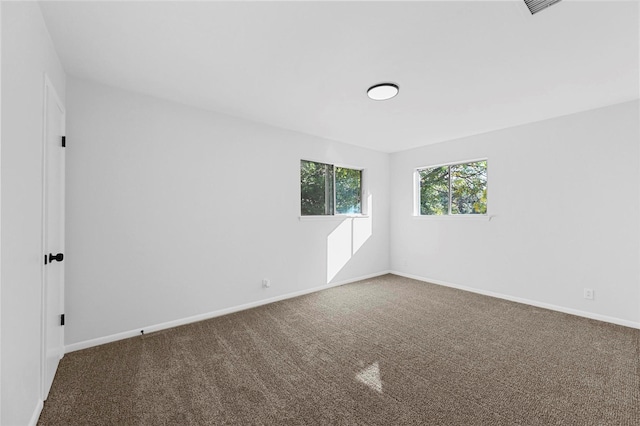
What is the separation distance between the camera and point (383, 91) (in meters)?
2.71

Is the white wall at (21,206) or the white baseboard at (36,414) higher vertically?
the white wall at (21,206)

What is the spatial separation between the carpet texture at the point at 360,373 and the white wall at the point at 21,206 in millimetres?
500

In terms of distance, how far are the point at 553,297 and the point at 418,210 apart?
7.55ft

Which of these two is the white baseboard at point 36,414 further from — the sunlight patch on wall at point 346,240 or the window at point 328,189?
the sunlight patch on wall at point 346,240

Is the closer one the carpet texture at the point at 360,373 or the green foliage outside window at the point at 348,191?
the carpet texture at the point at 360,373

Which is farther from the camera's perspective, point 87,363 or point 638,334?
point 638,334

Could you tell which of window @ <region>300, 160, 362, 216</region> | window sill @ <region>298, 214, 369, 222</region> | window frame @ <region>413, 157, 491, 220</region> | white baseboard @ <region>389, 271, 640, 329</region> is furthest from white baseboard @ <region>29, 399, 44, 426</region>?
window frame @ <region>413, 157, 491, 220</region>

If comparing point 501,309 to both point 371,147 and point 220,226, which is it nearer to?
point 371,147

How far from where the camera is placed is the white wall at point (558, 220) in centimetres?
306

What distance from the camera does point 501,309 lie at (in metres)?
3.53


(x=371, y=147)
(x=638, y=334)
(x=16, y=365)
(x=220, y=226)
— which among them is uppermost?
(x=371, y=147)

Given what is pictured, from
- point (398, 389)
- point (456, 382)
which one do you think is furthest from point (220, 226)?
point (456, 382)

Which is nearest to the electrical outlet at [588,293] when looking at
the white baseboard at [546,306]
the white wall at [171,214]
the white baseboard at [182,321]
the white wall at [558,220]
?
the white wall at [558,220]

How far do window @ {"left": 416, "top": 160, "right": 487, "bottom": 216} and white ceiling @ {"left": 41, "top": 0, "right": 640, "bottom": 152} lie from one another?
1.27m
